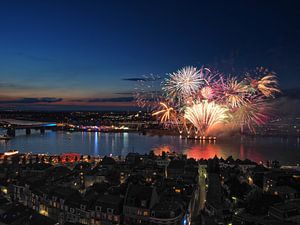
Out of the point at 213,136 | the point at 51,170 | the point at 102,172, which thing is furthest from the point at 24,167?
the point at 213,136

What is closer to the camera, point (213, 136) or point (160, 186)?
point (160, 186)

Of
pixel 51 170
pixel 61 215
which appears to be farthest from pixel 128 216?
pixel 51 170

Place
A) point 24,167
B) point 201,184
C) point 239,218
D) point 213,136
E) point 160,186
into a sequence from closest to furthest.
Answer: point 239,218, point 160,186, point 201,184, point 24,167, point 213,136

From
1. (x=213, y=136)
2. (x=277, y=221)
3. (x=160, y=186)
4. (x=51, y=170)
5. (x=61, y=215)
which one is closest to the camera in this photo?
(x=277, y=221)

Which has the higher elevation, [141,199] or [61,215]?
[141,199]

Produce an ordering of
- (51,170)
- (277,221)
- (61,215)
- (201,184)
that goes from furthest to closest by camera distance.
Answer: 1. (51,170)
2. (201,184)
3. (61,215)
4. (277,221)

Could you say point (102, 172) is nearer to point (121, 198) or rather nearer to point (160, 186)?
point (160, 186)

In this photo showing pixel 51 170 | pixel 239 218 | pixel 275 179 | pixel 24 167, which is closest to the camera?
pixel 239 218

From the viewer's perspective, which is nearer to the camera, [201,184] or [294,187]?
[294,187]

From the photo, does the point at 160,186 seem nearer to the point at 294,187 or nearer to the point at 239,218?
the point at 239,218
